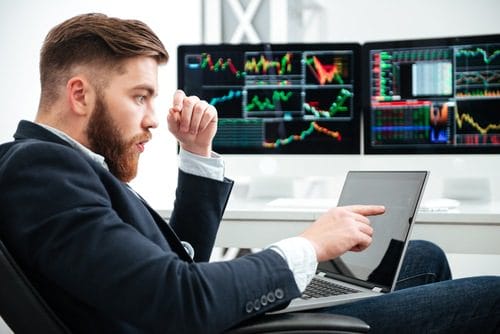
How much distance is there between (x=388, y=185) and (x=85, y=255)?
756 millimetres

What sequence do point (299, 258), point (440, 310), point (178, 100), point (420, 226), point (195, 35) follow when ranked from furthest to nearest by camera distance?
point (195, 35) < point (420, 226) < point (178, 100) < point (440, 310) < point (299, 258)

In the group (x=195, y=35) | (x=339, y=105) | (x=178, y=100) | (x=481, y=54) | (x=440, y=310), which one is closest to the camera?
(x=440, y=310)

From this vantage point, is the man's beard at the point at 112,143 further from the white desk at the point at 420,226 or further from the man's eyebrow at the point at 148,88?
the white desk at the point at 420,226

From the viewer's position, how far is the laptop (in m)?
1.19

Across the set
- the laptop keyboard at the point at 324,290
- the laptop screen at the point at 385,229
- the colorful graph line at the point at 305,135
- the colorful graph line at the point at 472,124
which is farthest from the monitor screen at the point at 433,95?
the laptop keyboard at the point at 324,290

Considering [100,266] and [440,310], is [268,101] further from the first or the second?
[100,266]

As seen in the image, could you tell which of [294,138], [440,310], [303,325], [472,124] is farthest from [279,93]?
[303,325]

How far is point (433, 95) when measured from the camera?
2.24 metres

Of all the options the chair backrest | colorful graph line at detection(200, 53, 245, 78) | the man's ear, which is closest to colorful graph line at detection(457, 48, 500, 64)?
colorful graph line at detection(200, 53, 245, 78)

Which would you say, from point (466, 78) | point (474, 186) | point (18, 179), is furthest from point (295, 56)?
point (18, 179)

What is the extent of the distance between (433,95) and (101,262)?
5.67 ft

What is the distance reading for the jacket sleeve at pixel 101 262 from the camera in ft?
2.49

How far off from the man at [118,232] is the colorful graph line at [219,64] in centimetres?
112

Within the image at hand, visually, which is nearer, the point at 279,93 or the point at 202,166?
the point at 202,166
